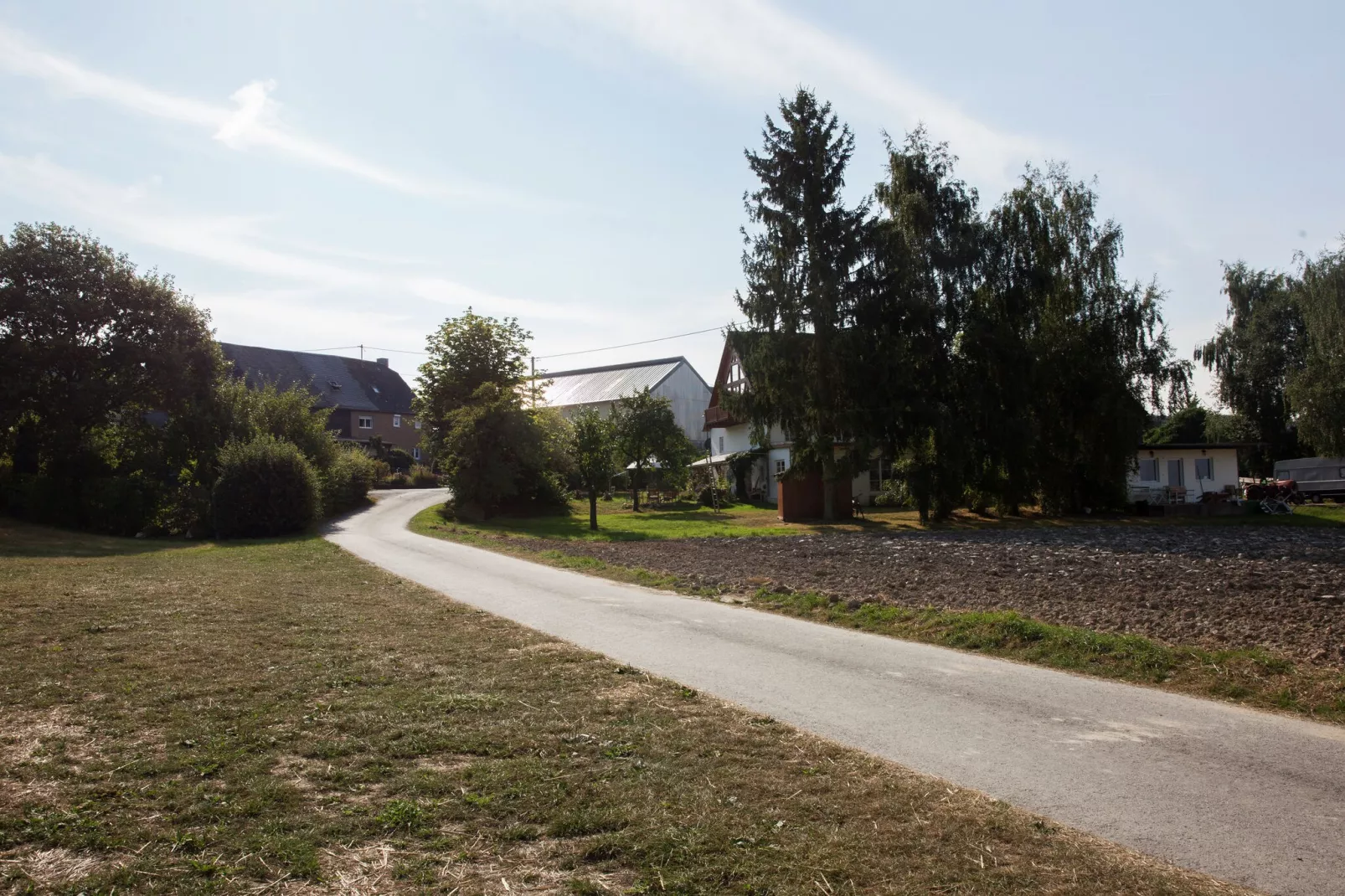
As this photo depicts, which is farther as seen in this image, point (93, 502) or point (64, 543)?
point (93, 502)

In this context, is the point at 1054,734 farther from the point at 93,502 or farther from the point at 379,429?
the point at 379,429

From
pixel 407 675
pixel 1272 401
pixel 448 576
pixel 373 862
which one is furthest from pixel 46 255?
pixel 1272 401

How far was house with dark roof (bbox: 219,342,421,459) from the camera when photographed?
6419cm

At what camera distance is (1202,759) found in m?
5.61

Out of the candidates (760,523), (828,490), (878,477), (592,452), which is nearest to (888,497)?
(878,477)

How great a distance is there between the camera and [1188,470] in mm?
41062

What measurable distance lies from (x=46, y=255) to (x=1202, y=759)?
39.3m

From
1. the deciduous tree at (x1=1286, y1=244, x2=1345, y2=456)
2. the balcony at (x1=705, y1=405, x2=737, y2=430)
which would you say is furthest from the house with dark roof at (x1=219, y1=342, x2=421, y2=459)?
the deciduous tree at (x1=1286, y1=244, x2=1345, y2=456)

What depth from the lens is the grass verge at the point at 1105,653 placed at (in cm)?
733

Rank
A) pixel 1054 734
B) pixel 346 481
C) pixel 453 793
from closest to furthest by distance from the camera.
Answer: pixel 453 793
pixel 1054 734
pixel 346 481

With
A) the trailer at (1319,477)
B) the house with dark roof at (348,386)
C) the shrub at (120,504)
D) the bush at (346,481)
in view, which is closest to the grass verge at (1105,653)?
the bush at (346,481)

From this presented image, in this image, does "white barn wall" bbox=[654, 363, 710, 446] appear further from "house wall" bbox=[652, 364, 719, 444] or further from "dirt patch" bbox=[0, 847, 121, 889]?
"dirt patch" bbox=[0, 847, 121, 889]

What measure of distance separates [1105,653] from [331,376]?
2667 inches

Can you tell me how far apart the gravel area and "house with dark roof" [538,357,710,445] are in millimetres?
47299
